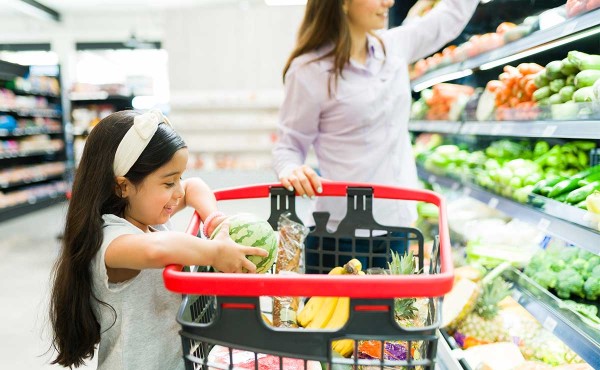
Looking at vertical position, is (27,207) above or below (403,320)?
below

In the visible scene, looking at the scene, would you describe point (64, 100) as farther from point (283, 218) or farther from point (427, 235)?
point (283, 218)

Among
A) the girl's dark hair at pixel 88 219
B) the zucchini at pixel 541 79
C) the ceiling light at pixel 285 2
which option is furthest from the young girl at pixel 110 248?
the ceiling light at pixel 285 2

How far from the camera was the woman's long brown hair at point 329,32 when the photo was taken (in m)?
1.66

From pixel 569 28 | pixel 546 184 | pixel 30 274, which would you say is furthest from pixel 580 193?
pixel 30 274

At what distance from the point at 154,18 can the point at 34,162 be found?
470 cm

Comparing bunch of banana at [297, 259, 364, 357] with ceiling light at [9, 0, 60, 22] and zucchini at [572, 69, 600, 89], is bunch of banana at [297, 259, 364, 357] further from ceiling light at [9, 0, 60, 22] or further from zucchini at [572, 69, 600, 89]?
ceiling light at [9, 0, 60, 22]

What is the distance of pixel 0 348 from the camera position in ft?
10.7

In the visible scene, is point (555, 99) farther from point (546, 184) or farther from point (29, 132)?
point (29, 132)

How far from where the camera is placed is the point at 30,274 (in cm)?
494

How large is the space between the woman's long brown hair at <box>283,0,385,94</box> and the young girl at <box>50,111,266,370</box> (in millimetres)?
736

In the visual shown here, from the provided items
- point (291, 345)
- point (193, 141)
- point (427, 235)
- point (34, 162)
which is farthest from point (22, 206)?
point (291, 345)

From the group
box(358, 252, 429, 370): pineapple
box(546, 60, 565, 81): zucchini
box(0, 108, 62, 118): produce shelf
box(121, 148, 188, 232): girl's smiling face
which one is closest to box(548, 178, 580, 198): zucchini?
box(546, 60, 565, 81): zucchini

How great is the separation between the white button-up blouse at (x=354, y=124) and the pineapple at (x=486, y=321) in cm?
69

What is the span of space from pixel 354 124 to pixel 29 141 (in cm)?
903
